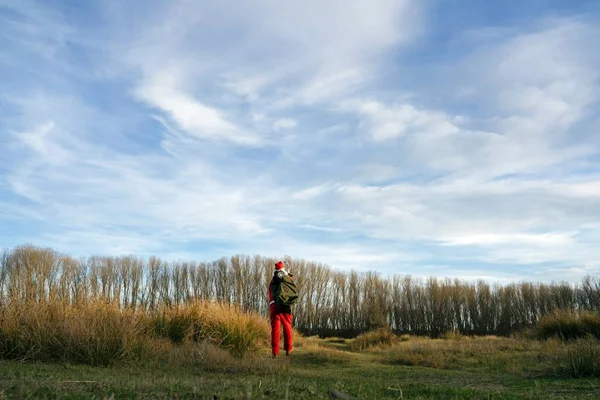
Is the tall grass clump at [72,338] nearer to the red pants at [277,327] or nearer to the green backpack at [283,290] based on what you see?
the red pants at [277,327]

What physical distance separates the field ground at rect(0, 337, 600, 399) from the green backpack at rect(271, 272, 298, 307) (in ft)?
4.62

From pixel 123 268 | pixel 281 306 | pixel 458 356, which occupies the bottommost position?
pixel 458 356

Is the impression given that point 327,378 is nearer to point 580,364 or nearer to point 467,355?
point 580,364

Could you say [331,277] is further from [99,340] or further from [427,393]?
[427,393]

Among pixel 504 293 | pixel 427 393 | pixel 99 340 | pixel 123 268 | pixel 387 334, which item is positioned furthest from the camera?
pixel 504 293

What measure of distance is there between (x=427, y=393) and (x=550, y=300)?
42916mm

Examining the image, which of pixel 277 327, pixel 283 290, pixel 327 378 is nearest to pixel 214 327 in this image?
pixel 277 327

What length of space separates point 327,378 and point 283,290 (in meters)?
4.67

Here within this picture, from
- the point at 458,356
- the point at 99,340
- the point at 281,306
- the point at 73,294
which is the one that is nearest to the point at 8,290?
the point at 73,294

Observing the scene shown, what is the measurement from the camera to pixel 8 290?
11891 mm

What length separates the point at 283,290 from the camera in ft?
39.6

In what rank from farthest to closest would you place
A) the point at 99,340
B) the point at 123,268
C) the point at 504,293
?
the point at 504,293 → the point at 123,268 → the point at 99,340

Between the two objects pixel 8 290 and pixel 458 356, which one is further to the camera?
pixel 458 356

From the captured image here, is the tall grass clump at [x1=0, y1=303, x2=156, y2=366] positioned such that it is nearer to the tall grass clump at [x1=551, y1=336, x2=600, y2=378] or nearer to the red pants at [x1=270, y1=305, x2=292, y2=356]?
the red pants at [x1=270, y1=305, x2=292, y2=356]
